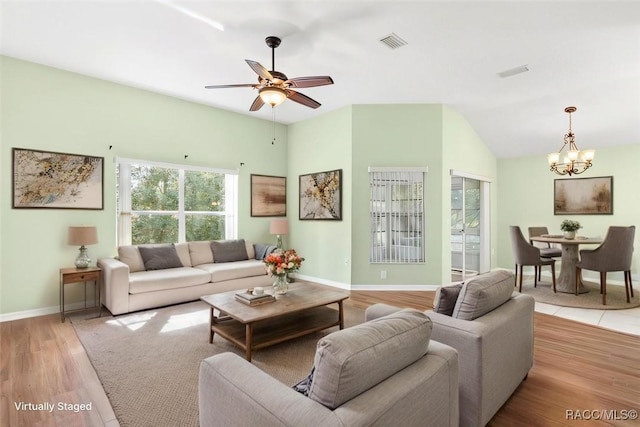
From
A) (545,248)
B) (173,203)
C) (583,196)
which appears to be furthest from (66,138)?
(583,196)

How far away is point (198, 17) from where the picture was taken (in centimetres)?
301

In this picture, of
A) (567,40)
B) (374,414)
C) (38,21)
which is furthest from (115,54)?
(567,40)

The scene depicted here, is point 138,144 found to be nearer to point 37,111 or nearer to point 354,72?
Answer: point 37,111

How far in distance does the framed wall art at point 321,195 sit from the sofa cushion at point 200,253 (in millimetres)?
1885

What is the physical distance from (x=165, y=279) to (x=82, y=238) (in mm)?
1089

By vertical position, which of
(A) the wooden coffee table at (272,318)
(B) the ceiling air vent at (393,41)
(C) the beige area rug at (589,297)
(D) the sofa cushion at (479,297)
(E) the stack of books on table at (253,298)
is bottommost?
(C) the beige area rug at (589,297)

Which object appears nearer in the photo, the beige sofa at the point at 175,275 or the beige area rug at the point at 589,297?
the beige sofa at the point at 175,275

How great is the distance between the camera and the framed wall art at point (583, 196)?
5930 mm

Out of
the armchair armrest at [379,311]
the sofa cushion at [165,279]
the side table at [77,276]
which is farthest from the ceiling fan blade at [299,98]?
the side table at [77,276]

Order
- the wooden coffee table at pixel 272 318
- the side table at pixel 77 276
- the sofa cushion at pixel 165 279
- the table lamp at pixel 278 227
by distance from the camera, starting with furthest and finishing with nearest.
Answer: the table lamp at pixel 278 227, the sofa cushion at pixel 165 279, the side table at pixel 77 276, the wooden coffee table at pixel 272 318

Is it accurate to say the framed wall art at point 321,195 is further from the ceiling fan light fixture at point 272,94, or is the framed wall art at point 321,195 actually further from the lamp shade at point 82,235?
the lamp shade at point 82,235

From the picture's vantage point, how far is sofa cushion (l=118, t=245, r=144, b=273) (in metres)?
4.34

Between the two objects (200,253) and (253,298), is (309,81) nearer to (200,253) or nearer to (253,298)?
(253,298)

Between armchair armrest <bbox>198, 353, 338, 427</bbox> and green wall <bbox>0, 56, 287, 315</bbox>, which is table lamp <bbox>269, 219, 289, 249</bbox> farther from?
armchair armrest <bbox>198, 353, 338, 427</bbox>
